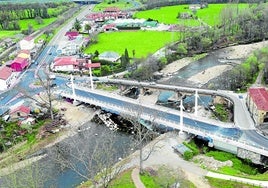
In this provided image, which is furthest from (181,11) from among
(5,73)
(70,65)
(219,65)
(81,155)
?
(81,155)

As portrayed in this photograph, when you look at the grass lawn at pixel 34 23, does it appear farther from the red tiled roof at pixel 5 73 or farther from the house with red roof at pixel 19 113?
the house with red roof at pixel 19 113

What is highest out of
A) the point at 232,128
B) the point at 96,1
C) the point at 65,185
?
the point at 96,1

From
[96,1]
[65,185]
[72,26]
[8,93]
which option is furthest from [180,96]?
[96,1]

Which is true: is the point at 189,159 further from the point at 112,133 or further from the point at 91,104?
the point at 91,104

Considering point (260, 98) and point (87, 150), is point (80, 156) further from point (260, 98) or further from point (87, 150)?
point (260, 98)

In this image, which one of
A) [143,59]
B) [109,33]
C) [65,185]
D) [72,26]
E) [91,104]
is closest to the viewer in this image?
[65,185]

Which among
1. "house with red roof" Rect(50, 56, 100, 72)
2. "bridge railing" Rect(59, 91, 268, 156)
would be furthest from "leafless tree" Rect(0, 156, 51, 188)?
"house with red roof" Rect(50, 56, 100, 72)
